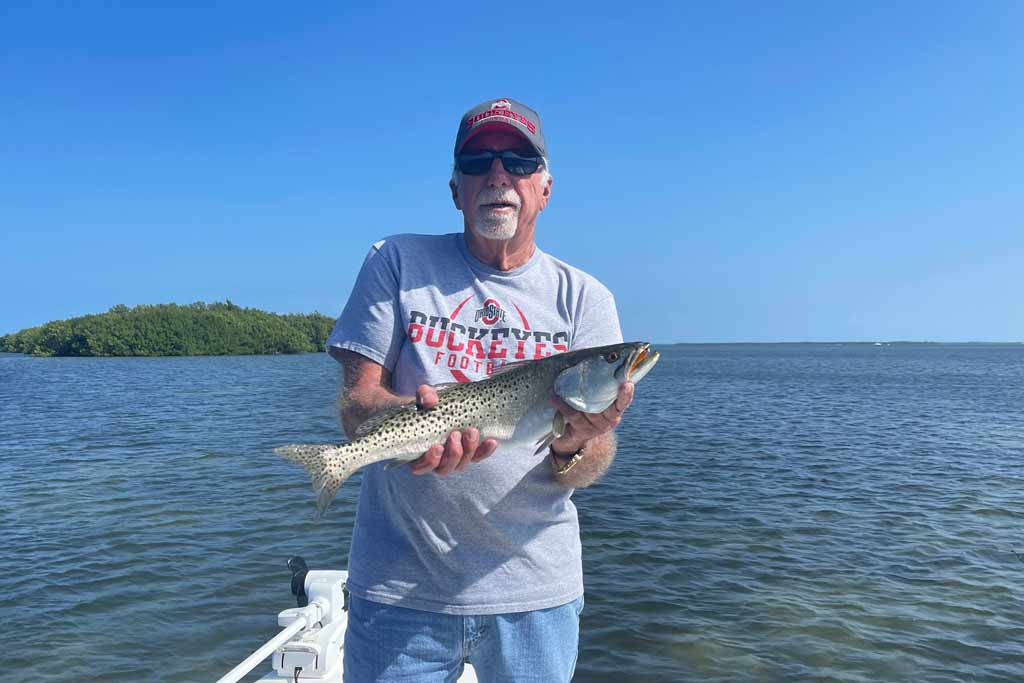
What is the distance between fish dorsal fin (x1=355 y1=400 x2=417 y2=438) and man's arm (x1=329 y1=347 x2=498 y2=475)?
0.06ft

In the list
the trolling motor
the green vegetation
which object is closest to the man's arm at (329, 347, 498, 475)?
the trolling motor

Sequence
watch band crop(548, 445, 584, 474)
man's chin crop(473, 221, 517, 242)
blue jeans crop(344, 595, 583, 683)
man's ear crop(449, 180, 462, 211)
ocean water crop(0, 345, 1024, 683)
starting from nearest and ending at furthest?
1. blue jeans crop(344, 595, 583, 683)
2. watch band crop(548, 445, 584, 474)
3. man's chin crop(473, 221, 517, 242)
4. man's ear crop(449, 180, 462, 211)
5. ocean water crop(0, 345, 1024, 683)

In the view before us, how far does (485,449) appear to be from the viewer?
3.22 metres

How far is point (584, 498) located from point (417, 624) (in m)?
15.5

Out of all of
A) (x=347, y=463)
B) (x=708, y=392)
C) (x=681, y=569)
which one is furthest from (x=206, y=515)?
(x=708, y=392)

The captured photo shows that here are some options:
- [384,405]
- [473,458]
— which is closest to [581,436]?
[473,458]

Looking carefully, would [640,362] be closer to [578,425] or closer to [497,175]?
[578,425]

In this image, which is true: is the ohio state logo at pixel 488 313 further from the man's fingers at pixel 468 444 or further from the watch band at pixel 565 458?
the watch band at pixel 565 458

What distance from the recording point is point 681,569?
13000mm

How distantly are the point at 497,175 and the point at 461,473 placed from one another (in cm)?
150

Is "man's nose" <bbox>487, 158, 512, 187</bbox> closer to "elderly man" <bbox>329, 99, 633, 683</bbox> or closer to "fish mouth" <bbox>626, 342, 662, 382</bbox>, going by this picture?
"elderly man" <bbox>329, 99, 633, 683</bbox>

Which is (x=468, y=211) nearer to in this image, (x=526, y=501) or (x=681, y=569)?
(x=526, y=501)

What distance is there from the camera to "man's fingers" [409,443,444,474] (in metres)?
3.08

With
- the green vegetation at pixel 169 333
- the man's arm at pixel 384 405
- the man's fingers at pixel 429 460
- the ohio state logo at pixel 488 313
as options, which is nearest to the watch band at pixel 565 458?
the man's arm at pixel 384 405
